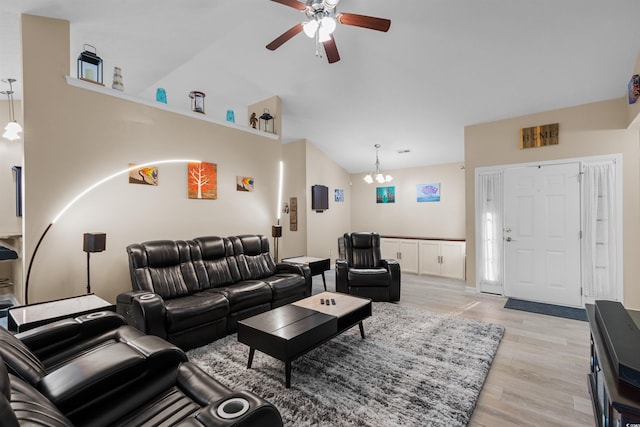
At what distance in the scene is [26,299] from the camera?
2820 millimetres

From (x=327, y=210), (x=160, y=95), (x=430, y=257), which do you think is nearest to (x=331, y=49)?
(x=160, y=95)

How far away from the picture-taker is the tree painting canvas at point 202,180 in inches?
160

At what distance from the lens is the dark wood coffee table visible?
7.37ft

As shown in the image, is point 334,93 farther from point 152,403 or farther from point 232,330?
point 152,403

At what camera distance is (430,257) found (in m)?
6.32

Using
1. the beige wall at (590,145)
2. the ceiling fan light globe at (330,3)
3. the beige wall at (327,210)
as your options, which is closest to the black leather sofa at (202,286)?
the beige wall at (327,210)

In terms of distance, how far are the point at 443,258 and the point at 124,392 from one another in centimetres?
588

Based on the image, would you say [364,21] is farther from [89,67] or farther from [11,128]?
[11,128]

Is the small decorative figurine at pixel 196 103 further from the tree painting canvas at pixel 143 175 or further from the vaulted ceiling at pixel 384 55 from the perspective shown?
the tree painting canvas at pixel 143 175

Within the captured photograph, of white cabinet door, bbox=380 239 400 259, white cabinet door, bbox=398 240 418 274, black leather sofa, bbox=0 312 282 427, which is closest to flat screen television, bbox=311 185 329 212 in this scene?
white cabinet door, bbox=380 239 400 259

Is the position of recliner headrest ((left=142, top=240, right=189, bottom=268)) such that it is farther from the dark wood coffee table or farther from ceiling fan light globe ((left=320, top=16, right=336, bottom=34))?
ceiling fan light globe ((left=320, top=16, right=336, bottom=34))

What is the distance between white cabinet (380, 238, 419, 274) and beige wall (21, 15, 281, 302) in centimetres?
401

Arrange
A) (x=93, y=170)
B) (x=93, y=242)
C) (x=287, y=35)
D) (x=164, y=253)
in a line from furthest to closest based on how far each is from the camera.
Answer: (x=164, y=253) → (x=93, y=170) → (x=93, y=242) → (x=287, y=35)

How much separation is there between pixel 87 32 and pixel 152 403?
146 inches
